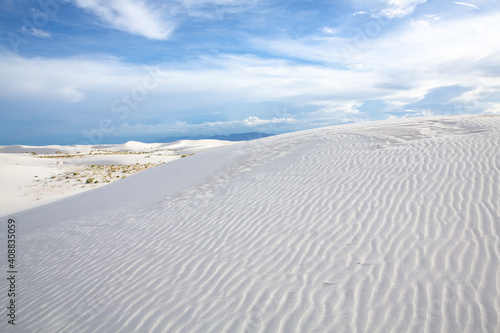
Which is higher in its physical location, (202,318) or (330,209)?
(330,209)

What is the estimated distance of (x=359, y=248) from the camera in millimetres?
4027

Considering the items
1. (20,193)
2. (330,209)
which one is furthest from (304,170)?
(20,193)

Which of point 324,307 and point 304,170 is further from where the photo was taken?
point 304,170

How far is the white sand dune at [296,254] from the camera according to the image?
10.3ft

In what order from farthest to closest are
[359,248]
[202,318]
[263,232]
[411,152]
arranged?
1. [411,152]
2. [263,232]
3. [359,248]
4. [202,318]

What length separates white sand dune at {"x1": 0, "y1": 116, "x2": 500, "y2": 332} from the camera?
123 inches

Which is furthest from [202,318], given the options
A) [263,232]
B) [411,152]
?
[411,152]

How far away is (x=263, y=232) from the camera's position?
4.89 m

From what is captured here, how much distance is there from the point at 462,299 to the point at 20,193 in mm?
18095

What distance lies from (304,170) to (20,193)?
1492 cm

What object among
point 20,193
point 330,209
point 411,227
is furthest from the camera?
point 20,193

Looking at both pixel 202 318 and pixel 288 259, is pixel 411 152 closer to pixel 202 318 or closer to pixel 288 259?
pixel 288 259

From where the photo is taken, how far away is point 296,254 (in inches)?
163

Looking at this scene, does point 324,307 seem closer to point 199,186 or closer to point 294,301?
point 294,301
